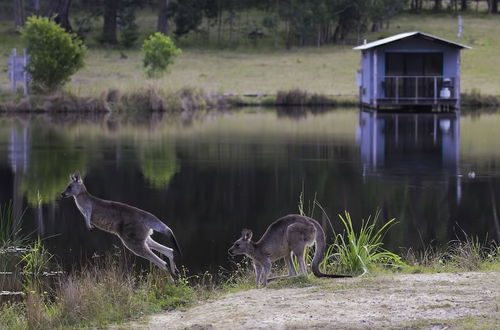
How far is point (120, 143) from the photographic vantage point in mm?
30875

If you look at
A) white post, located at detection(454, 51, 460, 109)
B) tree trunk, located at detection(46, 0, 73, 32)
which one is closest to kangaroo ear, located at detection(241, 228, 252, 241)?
white post, located at detection(454, 51, 460, 109)

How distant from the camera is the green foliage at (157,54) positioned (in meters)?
51.3

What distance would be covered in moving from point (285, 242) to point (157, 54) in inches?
1701

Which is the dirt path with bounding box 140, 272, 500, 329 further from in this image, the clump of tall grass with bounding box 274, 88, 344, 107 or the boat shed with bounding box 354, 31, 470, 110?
the clump of tall grass with bounding box 274, 88, 344, 107

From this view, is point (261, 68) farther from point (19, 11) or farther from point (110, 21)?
point (19, 11)

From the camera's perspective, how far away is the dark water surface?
15.2 metres

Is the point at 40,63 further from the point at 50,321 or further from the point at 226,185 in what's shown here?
the point at 50,321

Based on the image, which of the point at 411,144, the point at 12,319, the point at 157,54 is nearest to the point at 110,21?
the point at 157,54

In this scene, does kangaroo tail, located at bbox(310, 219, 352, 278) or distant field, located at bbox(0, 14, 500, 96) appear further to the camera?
distant field, located at bbox(0, 14, 500, 96)

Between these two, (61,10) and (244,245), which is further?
(61,10)

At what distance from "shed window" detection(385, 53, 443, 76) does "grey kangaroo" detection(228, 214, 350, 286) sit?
38.4 meters

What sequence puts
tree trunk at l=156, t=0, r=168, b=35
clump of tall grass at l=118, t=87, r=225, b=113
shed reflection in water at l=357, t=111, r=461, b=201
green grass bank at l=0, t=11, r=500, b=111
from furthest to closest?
tree trunk at l=156, t=0, r=168, b=35 < green grass bank at l=0, t=11, r=500, b=111 < clump of tall grass at l=118, t=87, r=225, b=113 < shed reflection in water at l=357, t=111, r=461, b=201

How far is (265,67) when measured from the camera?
6309 cm

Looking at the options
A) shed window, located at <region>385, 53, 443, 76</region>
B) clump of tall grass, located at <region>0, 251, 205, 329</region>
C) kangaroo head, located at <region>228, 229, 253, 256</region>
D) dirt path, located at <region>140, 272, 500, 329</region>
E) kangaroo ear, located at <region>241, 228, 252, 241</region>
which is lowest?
clump of tall grass, located at <region>0, 251, 205, 329</region>
